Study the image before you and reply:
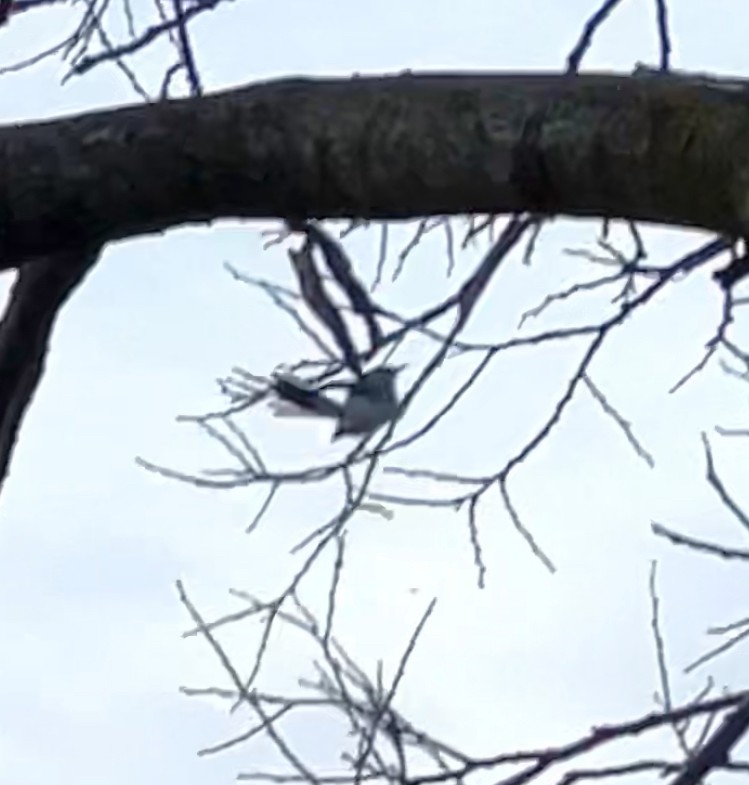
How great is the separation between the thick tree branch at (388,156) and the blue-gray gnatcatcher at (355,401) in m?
1.08

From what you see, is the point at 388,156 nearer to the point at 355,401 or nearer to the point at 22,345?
the point at 22,345

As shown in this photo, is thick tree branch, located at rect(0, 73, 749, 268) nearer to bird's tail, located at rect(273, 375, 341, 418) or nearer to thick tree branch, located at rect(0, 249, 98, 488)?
thick tree branch, located at rect(0, 249, 98, 488)

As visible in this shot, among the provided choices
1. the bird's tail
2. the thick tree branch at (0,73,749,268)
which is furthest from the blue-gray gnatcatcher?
the thick tree branch at (0,73,749,268)

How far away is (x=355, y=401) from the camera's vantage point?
234 centimetres

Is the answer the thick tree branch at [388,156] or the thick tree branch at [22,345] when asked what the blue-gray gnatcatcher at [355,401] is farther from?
the thick tree branch at [388,156]

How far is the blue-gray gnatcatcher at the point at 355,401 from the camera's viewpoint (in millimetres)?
2268

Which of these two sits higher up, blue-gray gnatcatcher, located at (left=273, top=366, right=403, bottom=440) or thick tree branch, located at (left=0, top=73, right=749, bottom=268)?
blue-gray gnatcatcher, located at (left=273, top=366, right=403, bottom=440)

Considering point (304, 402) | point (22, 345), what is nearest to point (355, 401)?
point (304, 402)

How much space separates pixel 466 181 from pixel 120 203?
0.23 m

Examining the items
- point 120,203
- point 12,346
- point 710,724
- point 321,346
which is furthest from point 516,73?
point 321,346

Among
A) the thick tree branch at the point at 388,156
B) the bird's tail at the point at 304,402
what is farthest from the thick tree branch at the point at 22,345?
the bird's tail at the point at 304,402

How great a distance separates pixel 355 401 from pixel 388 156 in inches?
48.0

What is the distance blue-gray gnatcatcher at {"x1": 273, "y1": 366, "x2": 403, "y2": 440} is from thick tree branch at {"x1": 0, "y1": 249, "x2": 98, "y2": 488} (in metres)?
0.66

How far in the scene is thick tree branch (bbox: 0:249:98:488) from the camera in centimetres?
159
